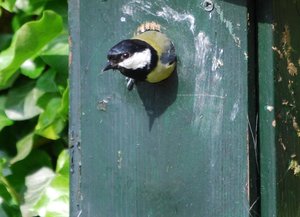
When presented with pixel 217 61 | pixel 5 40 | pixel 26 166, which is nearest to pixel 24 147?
pixel 26 166

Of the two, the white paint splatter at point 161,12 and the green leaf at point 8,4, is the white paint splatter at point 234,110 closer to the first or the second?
the white paint splatter at point 161,12

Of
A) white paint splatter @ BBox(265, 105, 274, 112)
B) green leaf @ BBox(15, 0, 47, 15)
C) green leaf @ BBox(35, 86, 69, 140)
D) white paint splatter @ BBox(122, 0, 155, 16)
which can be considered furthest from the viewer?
green leaf @ BBox(15, 0, 47, 15)

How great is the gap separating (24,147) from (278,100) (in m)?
0.80

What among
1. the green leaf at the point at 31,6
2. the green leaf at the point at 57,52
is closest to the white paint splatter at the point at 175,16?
the green leaf at the point at 57,52

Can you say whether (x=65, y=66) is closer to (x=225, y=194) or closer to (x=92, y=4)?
(x=92, y=4)

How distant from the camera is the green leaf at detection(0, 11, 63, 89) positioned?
2.03m

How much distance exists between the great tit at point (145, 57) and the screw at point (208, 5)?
91mm

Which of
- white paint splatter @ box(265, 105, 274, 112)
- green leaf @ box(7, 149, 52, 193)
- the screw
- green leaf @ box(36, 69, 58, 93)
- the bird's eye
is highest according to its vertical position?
the screw

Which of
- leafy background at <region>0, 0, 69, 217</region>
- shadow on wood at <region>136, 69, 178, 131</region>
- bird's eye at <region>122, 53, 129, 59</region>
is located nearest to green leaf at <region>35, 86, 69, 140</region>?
leafy background at <region>0, 0, 69, 217</region>

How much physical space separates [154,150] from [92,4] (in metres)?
0.30

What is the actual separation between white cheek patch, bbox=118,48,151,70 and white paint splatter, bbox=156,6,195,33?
0.09 metres

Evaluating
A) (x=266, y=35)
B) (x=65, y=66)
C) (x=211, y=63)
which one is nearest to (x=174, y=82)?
(x=211, y=63)

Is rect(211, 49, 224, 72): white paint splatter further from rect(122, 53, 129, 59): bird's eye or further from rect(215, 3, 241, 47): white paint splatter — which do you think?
rect(122, 53, 129, 59): bird's eye

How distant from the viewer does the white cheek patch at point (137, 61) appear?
1.65m
